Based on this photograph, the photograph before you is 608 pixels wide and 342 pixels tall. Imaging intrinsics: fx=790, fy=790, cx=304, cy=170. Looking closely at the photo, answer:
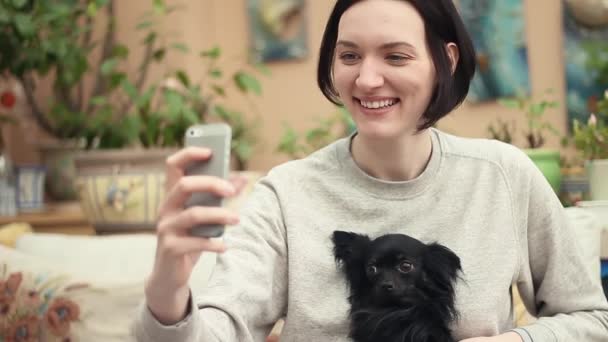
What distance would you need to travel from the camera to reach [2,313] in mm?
1691

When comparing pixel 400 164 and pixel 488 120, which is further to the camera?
pixel 488 120

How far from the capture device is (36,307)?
1.67 m

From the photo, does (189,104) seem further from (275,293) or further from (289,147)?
(275,293)

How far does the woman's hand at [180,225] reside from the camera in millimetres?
753

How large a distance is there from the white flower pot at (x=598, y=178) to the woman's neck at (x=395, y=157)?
2.02 ft

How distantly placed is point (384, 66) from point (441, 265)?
12.2 inches

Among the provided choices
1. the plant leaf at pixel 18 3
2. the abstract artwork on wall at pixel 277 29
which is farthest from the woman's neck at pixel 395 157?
the abstract artwork on wall at pixel 277 29

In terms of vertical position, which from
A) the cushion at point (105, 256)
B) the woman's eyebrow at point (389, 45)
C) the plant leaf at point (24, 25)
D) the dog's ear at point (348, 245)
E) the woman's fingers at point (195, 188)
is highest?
the woman's eyebrow at point (389, 45)

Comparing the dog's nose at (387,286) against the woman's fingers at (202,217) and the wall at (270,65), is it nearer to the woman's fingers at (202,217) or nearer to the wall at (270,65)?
the woman's fingers at (202,217)

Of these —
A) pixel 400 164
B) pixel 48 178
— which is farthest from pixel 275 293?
pixel 48 178

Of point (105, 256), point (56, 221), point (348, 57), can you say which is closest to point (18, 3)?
point (56, 221)

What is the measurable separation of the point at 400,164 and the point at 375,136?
4.0 inches

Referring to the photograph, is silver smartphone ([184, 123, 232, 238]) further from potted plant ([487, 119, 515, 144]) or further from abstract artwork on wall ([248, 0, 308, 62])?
abstract artwork on wall ([248, 0, 308, 62])

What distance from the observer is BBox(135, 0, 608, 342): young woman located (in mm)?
1164
